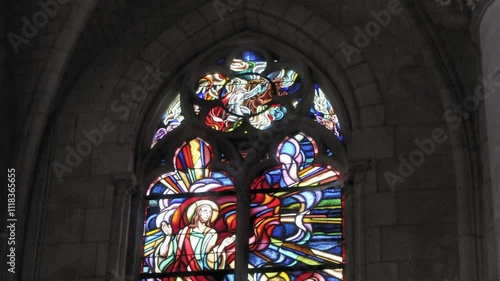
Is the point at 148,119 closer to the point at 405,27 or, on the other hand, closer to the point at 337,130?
the point at 337,130

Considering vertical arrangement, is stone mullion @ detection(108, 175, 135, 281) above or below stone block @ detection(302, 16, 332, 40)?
below

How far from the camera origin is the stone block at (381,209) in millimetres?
10672

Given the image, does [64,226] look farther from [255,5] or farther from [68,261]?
[255,5]

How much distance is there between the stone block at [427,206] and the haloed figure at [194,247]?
1524mm

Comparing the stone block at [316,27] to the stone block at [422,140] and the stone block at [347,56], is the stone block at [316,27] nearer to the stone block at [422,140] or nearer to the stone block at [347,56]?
the stone block at [347,56]

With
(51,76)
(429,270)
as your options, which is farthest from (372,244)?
(51,76)

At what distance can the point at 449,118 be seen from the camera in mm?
10992

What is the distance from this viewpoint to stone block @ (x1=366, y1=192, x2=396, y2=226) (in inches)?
420

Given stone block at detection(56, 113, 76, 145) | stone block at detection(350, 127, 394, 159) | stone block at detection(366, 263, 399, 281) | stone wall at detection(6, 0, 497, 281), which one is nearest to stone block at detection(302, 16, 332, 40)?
stone wall at detection(6, 0, 497, 281)

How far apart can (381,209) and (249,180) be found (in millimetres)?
1339

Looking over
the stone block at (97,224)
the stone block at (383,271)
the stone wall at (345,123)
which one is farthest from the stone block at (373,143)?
the stone block at (97,224)

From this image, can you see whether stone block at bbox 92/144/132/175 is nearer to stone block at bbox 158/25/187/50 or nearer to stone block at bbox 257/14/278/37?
stone block at bbox 158/25/187/50

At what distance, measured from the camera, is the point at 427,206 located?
1068cm

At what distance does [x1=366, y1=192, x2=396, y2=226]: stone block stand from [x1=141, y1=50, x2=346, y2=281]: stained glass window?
0.41 metres
